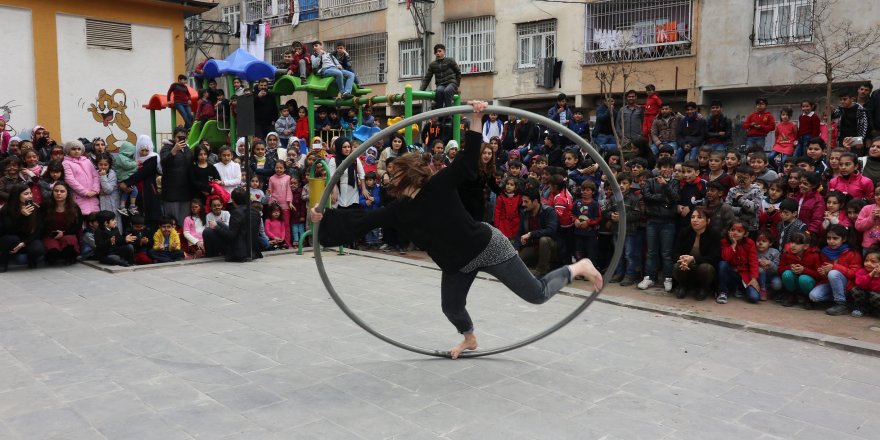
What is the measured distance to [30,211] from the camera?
369 inches

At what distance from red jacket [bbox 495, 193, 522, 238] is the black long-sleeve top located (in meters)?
4.95

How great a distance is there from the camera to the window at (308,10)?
3043cm

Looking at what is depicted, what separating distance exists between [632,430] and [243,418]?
2.33 meters

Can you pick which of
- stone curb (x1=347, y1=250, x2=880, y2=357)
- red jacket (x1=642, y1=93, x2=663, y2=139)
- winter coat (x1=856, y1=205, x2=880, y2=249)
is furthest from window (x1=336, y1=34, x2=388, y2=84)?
winter coat (x1=856, y1=205, x2=880, y2=249)

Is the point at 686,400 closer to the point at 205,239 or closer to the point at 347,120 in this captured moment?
the point at 205,239

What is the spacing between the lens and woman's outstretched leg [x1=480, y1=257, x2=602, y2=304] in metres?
5.09

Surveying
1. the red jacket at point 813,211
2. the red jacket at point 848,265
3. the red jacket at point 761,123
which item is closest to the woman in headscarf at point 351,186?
the red jacket at point 813,211

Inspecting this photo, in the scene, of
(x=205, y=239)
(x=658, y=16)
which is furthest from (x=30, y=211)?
(x=658, y=16)

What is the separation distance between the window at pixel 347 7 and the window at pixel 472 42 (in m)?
3.51

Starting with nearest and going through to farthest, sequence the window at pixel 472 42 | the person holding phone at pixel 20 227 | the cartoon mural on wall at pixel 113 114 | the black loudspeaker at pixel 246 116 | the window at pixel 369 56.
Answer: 1. the person holding phone at pixel 20 227
2. the black loudspeaker at pixel 246 116
3. the cartoon mural on wall at pixel 113 114
4. the window at pixel 472 42
5. the window at pixel 369 56

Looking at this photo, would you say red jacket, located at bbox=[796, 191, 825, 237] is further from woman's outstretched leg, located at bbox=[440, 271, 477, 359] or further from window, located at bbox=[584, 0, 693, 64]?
window, located at bbox=[584, 0, 693, 64]

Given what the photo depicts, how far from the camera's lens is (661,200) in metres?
8.48

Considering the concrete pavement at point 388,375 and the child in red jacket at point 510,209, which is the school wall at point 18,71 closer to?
the concrete pavement at point 388,375

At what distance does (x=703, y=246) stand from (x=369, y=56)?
22.7 m
